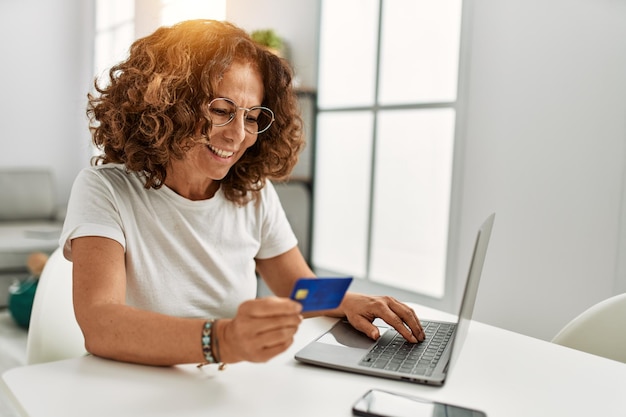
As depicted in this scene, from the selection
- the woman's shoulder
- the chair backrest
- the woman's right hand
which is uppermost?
the woman's shoulder

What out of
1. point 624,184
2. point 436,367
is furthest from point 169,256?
point 624,184

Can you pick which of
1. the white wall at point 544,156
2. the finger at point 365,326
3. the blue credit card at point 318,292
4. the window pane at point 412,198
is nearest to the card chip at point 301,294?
the blue credit card at point 318,292

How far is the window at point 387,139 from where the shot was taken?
2850 millimetres

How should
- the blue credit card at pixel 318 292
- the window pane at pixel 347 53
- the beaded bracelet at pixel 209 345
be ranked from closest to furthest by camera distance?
the blue credit card at pixel 318 292
the beaded bracelet at pixel 209 345
the window pane at pixel 347 53

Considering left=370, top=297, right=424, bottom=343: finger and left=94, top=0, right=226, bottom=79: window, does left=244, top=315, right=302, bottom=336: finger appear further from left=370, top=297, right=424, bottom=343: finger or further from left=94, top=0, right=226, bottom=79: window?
left=94, top=0, right=226, bottom=79: window

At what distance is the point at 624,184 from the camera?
2.03 metres

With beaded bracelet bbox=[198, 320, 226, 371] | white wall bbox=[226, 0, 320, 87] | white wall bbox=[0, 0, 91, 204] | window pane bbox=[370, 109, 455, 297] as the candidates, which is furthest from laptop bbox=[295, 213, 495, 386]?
white wall bbox=[0, 0, 91, 204]

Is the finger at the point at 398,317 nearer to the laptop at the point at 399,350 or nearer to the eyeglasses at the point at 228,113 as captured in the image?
the laptop at the point at 399,350

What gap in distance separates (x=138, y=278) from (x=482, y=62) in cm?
191

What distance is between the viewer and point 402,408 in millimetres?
780

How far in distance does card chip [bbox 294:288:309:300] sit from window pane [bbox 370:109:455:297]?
83.0 inches

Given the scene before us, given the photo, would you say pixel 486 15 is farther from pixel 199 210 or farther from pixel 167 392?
pixel 167 392

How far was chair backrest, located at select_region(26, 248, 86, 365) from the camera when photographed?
1.17 metres

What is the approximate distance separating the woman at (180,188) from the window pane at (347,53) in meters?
2.00
